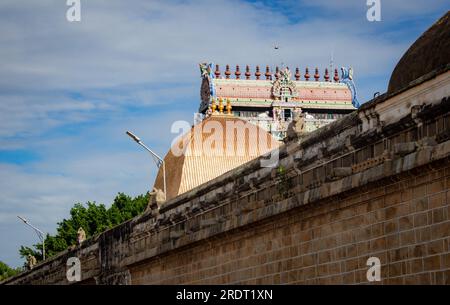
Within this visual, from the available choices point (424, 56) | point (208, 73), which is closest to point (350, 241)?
point (424, 56)

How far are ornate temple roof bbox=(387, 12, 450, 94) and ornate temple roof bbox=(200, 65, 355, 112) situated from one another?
245ft

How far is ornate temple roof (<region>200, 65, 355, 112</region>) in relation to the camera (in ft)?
302

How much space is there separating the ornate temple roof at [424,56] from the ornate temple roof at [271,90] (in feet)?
245

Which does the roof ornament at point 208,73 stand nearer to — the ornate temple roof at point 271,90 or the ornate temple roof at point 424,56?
the ornate temple roof at point 271,90

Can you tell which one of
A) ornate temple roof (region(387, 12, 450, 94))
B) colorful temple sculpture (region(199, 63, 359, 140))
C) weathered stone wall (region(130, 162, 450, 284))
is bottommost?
weathered stone wall (region(130, 162, 450, 284))

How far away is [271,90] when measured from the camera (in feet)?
310

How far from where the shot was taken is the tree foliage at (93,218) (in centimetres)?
5184

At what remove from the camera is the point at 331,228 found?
15.9 m

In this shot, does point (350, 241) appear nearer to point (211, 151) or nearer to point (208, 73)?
point (211, 151)

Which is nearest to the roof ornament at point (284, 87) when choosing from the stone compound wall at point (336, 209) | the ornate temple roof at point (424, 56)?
the stone compound wall at point (336, 209)

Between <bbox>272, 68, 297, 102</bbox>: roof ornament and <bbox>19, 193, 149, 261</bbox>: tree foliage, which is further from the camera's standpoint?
<bbox>272, 68, 297, 102</bbox>: roof ornament

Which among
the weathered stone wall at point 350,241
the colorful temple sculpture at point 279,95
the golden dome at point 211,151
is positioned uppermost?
the colorful temple sculpture at point 279,95

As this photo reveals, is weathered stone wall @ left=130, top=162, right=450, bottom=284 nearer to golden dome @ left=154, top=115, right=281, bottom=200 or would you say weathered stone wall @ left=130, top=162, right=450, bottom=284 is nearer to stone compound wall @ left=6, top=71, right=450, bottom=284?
stone compound wall @ left=6, top=71, right=450, bottom=284

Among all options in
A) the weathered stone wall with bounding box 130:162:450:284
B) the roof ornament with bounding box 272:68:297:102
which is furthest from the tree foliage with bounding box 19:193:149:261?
the roof ornament with bounding box 272:68:297:102
